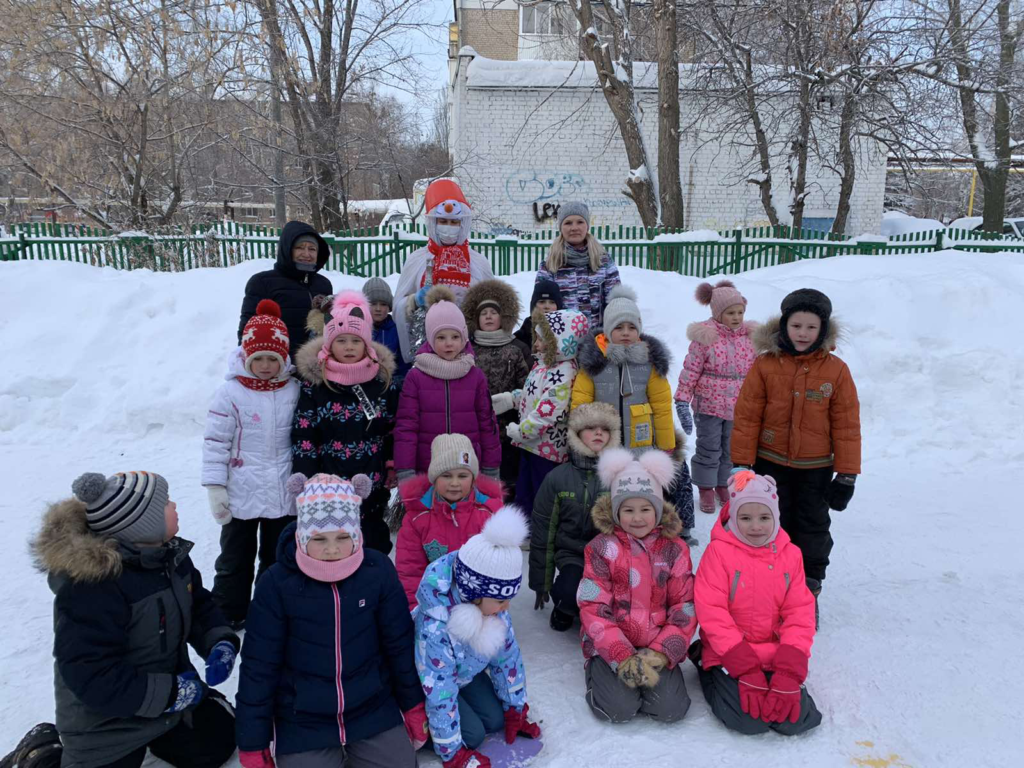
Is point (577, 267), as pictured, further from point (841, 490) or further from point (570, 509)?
point (841, 490)

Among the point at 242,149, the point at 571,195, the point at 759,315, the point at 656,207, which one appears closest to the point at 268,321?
the point at 759,315

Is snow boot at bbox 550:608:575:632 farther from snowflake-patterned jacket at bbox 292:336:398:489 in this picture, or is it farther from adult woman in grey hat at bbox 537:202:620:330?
adult woman in grey hat at bbox 537:202:620:330

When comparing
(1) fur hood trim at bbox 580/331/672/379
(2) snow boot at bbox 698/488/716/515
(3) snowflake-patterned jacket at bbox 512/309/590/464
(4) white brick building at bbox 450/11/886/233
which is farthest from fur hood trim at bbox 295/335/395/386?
(4) white brick building at bbox 450/11/886/233

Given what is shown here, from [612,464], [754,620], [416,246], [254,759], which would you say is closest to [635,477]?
[612,464]

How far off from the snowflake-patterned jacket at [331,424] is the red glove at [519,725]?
4.41 ft

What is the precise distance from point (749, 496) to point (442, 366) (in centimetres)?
162

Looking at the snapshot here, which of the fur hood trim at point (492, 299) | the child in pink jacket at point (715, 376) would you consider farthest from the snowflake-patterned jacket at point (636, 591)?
the child in pink jacket at point (715, 376)

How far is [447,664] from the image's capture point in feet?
7.64

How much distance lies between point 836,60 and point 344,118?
9.68m

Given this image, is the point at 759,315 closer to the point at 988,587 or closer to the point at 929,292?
the point at 929,292

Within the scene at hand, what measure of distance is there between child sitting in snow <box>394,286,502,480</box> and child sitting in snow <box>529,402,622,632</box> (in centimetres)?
46

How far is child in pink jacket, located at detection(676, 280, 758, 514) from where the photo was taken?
442 cm

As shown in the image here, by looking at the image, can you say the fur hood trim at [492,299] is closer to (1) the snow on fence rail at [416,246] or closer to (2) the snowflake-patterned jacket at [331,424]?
(2) the snowflake-patterned jacket at [331,424]

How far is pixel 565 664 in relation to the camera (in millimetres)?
2918
